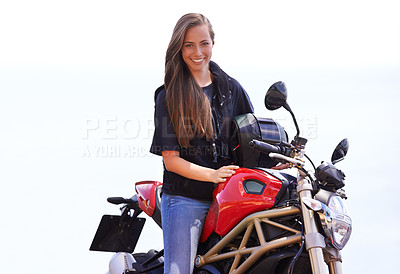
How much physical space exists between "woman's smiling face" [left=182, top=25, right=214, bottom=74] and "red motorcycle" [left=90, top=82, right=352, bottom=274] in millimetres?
453

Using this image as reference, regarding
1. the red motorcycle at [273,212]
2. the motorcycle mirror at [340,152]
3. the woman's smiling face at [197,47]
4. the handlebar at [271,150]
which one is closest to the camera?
the red motorcycle at [273,212]

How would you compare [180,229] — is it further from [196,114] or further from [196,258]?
[196,114]

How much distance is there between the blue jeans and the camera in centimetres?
389

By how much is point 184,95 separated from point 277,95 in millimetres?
682

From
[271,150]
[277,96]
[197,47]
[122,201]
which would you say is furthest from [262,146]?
[122,201]

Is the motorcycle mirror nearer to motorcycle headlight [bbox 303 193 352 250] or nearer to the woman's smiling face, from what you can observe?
motorcycle headlight [bbox 303 193 352 250]

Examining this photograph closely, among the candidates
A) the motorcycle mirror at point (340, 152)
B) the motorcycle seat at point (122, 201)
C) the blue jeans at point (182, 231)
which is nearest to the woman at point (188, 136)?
the blue jeans at point (182, 231)

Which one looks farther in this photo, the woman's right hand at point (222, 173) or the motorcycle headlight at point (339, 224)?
the woman's right hand at point (222, 173)

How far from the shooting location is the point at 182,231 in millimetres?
3895

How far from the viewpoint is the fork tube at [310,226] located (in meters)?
3.30

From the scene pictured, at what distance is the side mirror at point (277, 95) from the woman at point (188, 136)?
A: 1.56 feet

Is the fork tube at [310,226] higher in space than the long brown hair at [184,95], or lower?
lower

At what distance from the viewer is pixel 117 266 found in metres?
4.71

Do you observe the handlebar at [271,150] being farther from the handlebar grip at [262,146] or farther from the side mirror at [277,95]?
the side mirror at [277,95]
